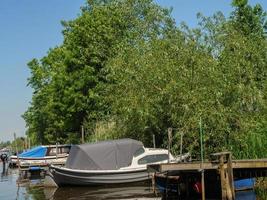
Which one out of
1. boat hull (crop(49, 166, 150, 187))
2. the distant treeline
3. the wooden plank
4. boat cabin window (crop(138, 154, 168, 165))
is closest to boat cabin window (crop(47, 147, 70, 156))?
the distant treeline

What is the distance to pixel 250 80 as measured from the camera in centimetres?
3266

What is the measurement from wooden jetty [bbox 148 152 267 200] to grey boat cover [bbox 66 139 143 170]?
9.69 metres

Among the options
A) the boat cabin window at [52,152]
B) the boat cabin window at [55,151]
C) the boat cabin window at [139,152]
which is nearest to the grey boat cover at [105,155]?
the boat cabin window at [139,152]

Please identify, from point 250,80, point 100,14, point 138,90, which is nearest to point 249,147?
point 250,80

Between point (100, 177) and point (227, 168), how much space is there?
13324 millimetres

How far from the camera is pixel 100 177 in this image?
1246 inches

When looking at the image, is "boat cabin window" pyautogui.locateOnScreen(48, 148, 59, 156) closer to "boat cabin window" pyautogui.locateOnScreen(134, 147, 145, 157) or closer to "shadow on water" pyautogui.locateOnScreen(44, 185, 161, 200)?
"shadow on water" pyautogui.locateOnScreen(44, 185, 161, 200)

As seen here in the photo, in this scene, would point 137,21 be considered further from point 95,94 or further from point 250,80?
point 250,80

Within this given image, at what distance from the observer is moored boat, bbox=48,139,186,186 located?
103ft

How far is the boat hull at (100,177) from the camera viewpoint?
31391 millimetres

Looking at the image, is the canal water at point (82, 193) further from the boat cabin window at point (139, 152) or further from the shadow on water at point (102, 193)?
the boat cabin window at point (139, 152)

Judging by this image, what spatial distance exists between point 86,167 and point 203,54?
10.0 metres

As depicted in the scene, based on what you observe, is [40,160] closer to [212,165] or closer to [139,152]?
[139,152]

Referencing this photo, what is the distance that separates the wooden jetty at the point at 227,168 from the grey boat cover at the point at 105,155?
382 inches
